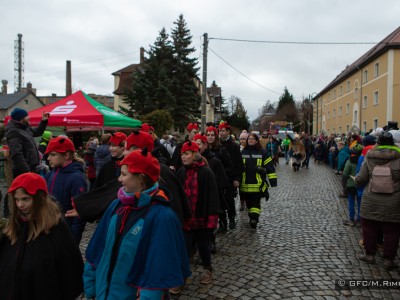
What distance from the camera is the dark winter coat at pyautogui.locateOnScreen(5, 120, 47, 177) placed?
5.52 m

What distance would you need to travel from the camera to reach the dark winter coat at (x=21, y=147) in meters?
5.52

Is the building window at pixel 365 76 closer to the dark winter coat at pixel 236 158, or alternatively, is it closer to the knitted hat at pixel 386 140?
the dark winter coat at pixel 236 158

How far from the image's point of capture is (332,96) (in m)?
55.5

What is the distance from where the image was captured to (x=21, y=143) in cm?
564

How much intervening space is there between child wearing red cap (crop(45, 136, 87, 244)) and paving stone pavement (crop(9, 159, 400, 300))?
5.34ft

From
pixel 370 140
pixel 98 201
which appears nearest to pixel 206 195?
pixel 98 201

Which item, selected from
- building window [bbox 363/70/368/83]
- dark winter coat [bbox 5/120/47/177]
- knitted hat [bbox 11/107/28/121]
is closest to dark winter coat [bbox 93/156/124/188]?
dark winter coat [bbox 5/120/47/177]

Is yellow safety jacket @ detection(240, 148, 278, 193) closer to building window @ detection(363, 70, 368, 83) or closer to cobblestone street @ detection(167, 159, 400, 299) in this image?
cobblestone street @ detection(167, 159, 400, 299)

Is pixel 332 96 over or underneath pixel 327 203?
over

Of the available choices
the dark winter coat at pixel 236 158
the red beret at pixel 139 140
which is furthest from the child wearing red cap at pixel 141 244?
the dark winter coat at pixel 236 158

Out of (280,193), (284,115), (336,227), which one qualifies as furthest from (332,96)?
(336,227)

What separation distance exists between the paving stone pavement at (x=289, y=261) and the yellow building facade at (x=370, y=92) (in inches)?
911

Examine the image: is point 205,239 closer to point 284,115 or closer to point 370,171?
point 370,171

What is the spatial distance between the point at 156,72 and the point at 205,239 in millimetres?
29936
